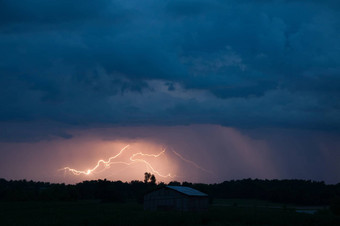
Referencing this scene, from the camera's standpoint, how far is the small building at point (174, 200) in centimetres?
5412

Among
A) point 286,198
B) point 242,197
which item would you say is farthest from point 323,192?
point 242,197

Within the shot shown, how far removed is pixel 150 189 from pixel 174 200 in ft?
167

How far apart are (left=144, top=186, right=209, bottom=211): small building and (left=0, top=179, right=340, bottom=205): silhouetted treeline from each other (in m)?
24.5

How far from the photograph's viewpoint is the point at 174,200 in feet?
180

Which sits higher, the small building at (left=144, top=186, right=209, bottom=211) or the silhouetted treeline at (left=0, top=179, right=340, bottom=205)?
the silhouetted treeline at (left=0, top=179, right=340, bottom=205)

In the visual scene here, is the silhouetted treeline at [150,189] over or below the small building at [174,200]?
over

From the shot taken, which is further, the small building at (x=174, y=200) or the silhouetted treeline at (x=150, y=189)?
the silhouetted treeline at (x=150, y=189)

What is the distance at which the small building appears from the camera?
5412 cm

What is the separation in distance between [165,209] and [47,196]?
43.9 m

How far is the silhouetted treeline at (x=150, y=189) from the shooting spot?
288ft

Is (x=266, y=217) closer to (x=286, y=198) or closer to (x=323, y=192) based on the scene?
(x=286, y=198)

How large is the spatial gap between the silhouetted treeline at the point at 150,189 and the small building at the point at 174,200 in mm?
24470

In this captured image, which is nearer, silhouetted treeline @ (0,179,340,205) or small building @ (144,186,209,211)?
small building @ (144,186,209,211)

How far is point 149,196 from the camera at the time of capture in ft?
194
